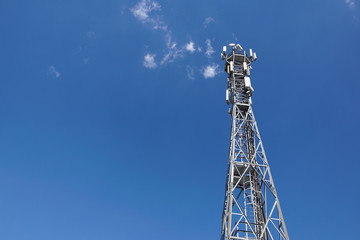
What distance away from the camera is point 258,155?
28688 mm

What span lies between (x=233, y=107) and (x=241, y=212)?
1325cm

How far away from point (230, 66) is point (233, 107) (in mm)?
6866

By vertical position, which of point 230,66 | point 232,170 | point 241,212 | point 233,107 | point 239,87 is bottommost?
point 241,212

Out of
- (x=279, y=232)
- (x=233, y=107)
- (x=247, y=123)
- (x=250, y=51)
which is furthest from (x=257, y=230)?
(x=250, y=51)

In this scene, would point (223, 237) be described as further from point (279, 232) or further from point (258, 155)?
point (258, 155)

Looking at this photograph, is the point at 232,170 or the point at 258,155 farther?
the point at 258,155

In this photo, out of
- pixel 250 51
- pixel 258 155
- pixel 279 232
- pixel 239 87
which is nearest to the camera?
pixel 279 232

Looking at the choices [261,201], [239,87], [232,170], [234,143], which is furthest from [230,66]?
[261,201]

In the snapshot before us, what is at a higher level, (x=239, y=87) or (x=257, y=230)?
(x=239, y=87)

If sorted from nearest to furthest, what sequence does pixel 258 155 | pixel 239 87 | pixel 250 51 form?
pixel 258 155 < pixel 239 87 < pixel 250 51

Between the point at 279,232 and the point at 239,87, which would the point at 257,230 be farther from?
the point at 239,87

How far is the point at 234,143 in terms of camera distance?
96.8 feet

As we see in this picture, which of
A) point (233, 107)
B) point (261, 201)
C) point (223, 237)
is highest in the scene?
point (233, 107)

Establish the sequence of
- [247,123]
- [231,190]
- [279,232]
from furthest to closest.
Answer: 1. [247,123]
2. [231,190]
3. [279,232]
